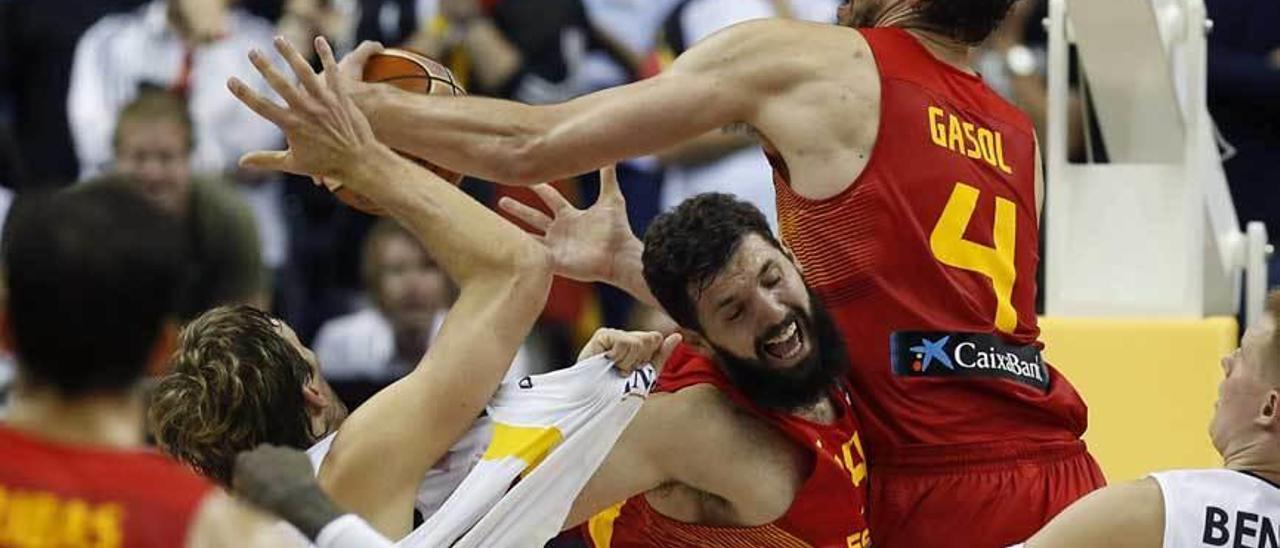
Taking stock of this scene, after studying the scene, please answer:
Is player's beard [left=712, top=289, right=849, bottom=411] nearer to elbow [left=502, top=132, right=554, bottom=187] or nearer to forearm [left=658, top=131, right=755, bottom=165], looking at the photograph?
elbow [left=502, top=132, right=554, bottom=187]

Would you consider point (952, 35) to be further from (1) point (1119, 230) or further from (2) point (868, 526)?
(1) point (1119, 230)

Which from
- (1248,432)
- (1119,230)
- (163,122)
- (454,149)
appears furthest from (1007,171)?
(163,122)

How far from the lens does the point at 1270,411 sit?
4.95 metres

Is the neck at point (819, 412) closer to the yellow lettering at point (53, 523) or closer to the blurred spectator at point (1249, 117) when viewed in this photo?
the yellow lettering at point (53, 523)

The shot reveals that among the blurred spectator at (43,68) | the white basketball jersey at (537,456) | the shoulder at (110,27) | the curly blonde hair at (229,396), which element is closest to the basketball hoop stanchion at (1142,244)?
the white basketball jersey at (537,456)

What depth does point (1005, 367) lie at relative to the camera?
5375 millimetres

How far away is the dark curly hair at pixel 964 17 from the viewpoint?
5.46 m

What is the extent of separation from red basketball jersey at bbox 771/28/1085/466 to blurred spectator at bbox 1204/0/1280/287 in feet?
10.1

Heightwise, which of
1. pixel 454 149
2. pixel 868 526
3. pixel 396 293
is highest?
pixel 454 149

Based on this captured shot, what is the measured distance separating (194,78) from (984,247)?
542 cm

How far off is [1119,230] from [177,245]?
4.26 meters

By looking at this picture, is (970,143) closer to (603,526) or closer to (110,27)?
(603,526)

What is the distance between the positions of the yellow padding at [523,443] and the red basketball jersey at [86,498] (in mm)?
1605

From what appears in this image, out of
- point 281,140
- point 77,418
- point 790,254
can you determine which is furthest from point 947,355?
point 281,140
